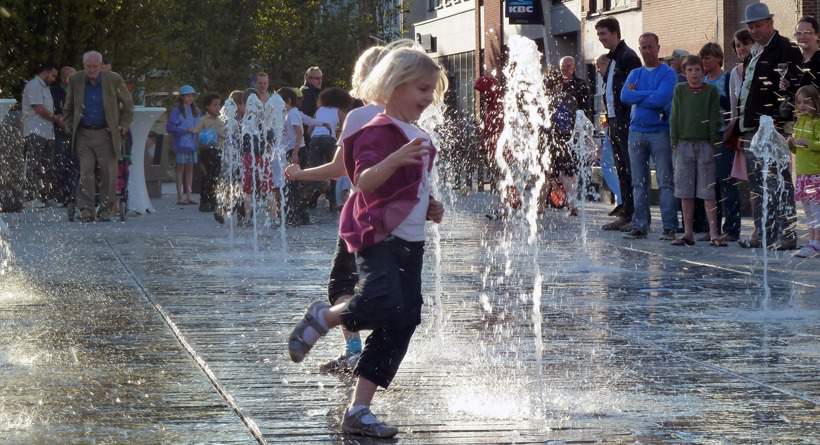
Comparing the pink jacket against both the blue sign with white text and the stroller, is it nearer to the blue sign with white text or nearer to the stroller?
the stroller

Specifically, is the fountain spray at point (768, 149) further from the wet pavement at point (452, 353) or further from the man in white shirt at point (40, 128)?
the man in white shirt at point (40, 128)

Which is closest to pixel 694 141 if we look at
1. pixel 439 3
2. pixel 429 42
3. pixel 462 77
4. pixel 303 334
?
pixel 303 334

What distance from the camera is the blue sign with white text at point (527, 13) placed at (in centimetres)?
4175

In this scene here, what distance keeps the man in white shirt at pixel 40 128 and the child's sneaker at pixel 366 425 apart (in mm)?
14715

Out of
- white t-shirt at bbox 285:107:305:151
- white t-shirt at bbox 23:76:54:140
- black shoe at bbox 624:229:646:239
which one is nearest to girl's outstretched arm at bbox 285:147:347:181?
black shoe at bbox 624:229:646:239

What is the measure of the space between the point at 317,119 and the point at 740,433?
44.4ft

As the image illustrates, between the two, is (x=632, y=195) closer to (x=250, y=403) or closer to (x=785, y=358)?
(x=785, y=358)

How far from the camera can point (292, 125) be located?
712 inches

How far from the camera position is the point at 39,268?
482 inches

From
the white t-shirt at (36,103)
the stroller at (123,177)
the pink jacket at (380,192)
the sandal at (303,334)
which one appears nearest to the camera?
the pink jacket at (380,192)

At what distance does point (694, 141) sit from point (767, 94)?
3.19 feet

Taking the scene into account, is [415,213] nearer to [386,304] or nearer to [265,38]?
[386,304]

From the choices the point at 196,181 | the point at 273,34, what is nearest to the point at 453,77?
the point at 273,34

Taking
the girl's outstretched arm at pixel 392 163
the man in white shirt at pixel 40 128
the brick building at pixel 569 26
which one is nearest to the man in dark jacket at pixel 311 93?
the man in white shirt at pixel 40 128
